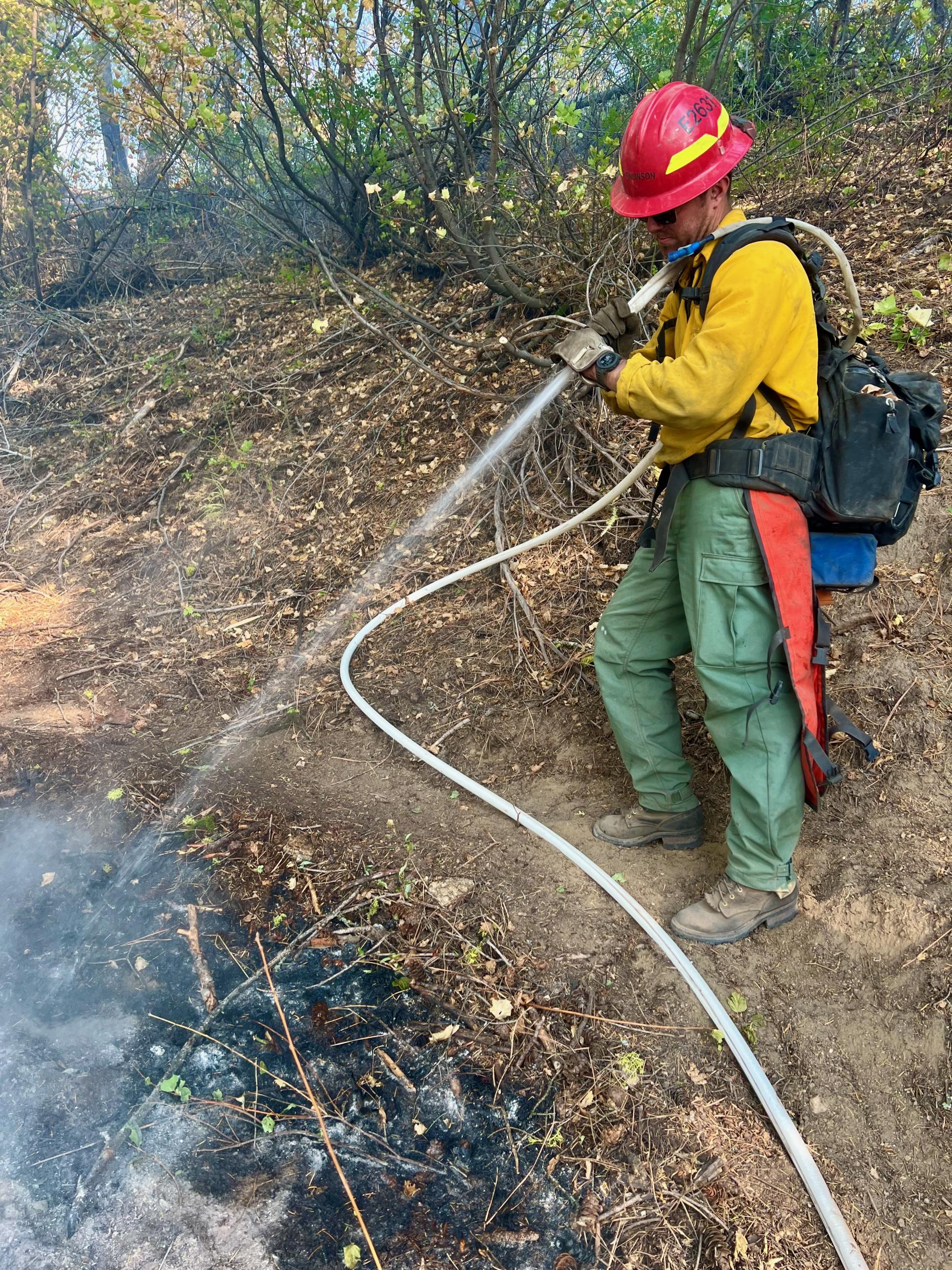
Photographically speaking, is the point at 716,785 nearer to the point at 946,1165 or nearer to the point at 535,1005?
the point at 535,1005

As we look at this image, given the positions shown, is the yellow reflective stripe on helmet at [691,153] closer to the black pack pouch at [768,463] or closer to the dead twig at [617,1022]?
the black pack pouch at [768,463]

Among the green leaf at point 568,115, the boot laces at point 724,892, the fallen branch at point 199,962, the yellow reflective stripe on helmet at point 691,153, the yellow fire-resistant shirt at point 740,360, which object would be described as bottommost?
the boot laces at point 724,892

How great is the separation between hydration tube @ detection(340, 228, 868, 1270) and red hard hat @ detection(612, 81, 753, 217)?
0.56ft

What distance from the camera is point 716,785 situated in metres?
3.18

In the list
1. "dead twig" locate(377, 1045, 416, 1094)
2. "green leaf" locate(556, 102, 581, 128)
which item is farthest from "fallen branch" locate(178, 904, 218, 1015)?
"green leaf" locate(556, 102, 581, 128)

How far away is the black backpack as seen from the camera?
86.8 inches

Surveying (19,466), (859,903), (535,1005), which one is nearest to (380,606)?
(535,1005)

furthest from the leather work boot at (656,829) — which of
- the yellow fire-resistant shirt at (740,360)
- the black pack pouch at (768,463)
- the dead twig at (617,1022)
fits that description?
the yellow fire-resistant shirt at (740,360)

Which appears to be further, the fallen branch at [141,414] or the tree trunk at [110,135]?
the tree trunk at [110,135]

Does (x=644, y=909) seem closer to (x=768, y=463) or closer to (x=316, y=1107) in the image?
(x=316, y=1107)

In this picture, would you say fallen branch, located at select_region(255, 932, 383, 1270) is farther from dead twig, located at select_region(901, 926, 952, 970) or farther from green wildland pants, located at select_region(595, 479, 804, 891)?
dead twig, located at select_region(901, 926, 952, 970)

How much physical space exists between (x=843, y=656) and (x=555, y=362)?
5.67 feet

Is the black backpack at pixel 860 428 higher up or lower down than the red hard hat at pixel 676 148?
lower down

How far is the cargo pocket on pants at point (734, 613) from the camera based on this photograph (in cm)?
230
